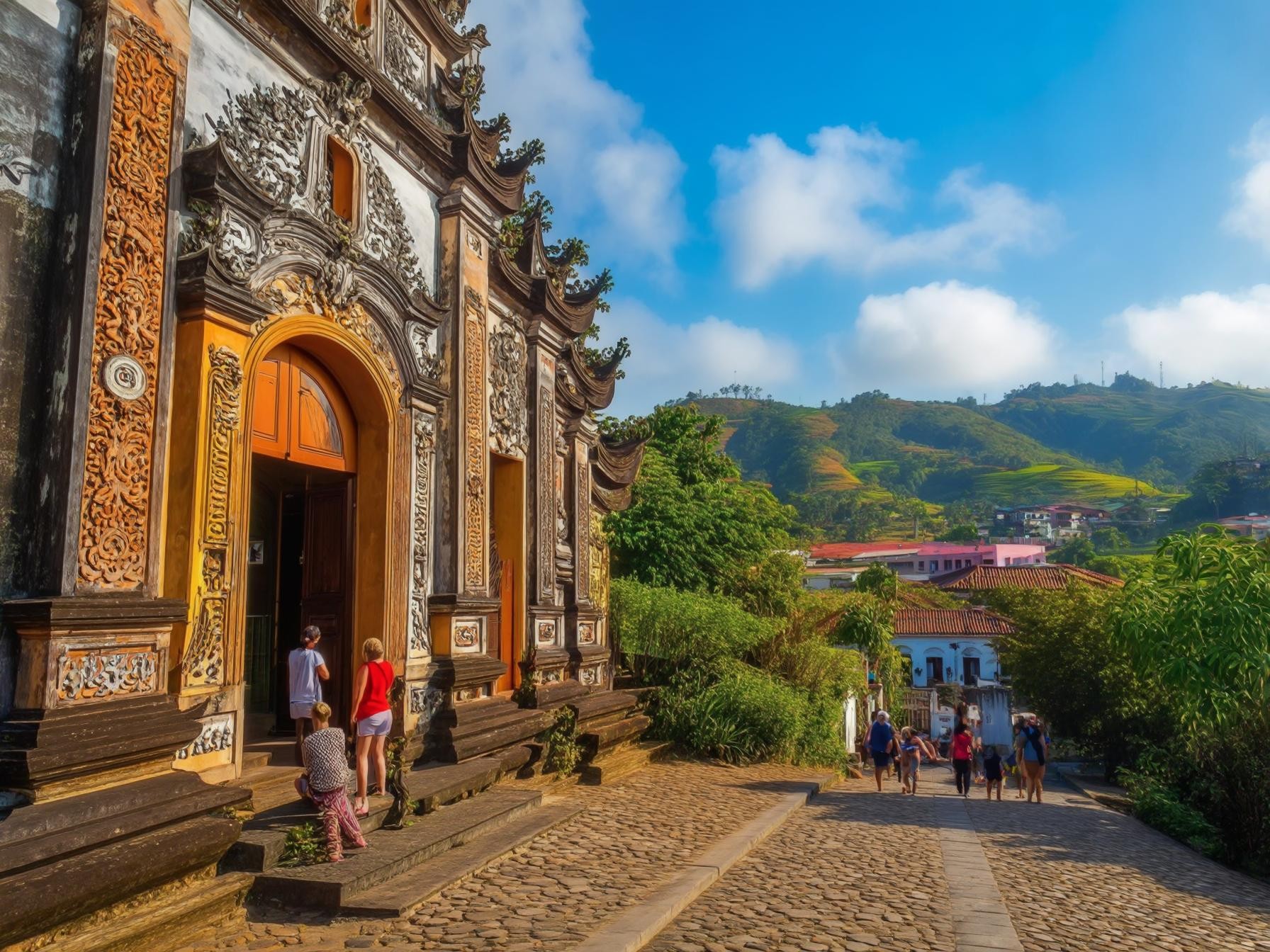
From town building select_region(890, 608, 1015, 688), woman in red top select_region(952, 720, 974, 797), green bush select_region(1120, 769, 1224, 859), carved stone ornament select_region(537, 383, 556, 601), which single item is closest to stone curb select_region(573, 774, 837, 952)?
carved stone ornament select_region(537, 383, 556, 601)

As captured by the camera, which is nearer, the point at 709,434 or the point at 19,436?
the point at 19,436

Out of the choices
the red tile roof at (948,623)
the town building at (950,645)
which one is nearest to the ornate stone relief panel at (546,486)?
the town building at (950,645)

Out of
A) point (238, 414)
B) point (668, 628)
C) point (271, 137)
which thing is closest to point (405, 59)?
point (271, 137)

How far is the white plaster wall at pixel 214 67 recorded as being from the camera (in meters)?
6.16

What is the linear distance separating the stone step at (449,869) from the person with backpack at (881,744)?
7.60 meters

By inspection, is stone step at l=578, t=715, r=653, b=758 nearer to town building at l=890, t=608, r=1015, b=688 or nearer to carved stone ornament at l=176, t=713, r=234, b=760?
carved stone ornament at l=176, t=713, r=234, b=760

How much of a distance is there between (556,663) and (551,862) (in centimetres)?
408

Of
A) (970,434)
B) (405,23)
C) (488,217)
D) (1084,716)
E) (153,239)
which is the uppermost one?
(970,434)

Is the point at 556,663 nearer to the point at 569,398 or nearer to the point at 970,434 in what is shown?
the point at 569,398

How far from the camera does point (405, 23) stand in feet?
29.8

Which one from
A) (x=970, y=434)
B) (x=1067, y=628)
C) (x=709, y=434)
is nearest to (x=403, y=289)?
(x=709, y=434)

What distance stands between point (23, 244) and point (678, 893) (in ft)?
18.2

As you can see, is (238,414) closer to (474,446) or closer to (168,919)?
(168,919)

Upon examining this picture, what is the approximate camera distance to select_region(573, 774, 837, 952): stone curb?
4.95 metres
